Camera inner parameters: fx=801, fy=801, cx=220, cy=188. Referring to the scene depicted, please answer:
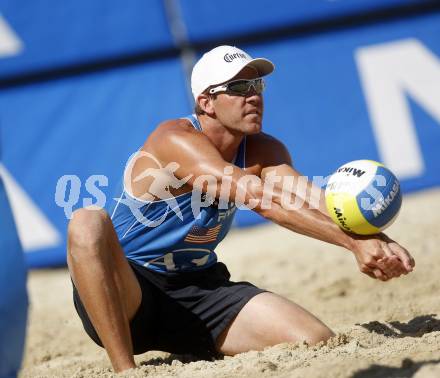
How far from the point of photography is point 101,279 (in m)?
3.38

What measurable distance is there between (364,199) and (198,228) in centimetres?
84

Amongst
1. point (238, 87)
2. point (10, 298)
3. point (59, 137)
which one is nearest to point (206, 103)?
point (238, 87)

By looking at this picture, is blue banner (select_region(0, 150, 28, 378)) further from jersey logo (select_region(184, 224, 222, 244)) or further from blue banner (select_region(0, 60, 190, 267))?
blue banner (select_region(0, 60, 190, 267))

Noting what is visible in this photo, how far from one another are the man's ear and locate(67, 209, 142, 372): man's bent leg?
2.50 ft

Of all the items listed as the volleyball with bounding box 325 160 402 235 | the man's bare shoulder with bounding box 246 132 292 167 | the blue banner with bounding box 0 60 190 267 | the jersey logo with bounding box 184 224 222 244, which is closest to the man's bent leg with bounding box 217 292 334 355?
the jersey logo with bounding box 184 224 222 244

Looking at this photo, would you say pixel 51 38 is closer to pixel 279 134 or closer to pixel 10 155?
pixel 10 155

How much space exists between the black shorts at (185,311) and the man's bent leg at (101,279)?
33cm

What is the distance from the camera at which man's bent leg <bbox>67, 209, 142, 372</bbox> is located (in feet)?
11.1

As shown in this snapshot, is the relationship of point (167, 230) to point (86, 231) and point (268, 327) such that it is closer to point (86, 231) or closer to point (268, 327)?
point (86, 231)

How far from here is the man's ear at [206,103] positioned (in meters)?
3.85

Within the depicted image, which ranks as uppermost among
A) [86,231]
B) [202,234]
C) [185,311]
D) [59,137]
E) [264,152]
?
[59,137]

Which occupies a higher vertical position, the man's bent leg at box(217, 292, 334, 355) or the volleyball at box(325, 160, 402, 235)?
the volleyball at box(325, 160, 402, 235)

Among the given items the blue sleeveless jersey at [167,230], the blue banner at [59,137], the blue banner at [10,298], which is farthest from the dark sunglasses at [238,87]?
the blue banner at [59,137]

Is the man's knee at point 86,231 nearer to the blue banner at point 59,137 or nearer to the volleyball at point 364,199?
the volleyball at point 364,199
